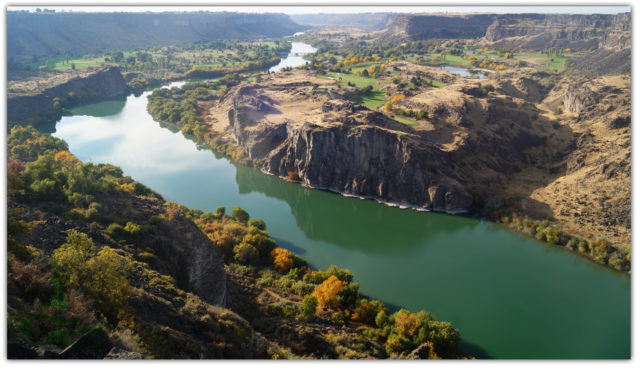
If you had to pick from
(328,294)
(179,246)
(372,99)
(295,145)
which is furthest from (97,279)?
(372,99)

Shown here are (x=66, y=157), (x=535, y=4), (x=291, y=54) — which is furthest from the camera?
(x=291, y=54)

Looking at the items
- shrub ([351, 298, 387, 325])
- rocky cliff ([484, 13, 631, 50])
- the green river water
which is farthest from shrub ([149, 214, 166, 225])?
rocky cliff ([484, 13, 631, 50])

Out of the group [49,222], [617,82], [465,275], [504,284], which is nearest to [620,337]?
[504,284]

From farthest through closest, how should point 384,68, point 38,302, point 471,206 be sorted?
1. point 384,68
2. point 471,206
3. point 38,302

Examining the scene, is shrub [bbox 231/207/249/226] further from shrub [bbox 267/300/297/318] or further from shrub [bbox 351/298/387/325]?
shrub [bbox 351/298/387/325]

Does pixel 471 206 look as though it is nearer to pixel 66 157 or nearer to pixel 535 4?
pixel 535 4

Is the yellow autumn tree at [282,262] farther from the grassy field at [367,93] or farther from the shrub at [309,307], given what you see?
the grassy field at [367,93]

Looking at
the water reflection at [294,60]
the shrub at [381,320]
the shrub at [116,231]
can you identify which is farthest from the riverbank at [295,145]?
the water reflection at [294,60]
